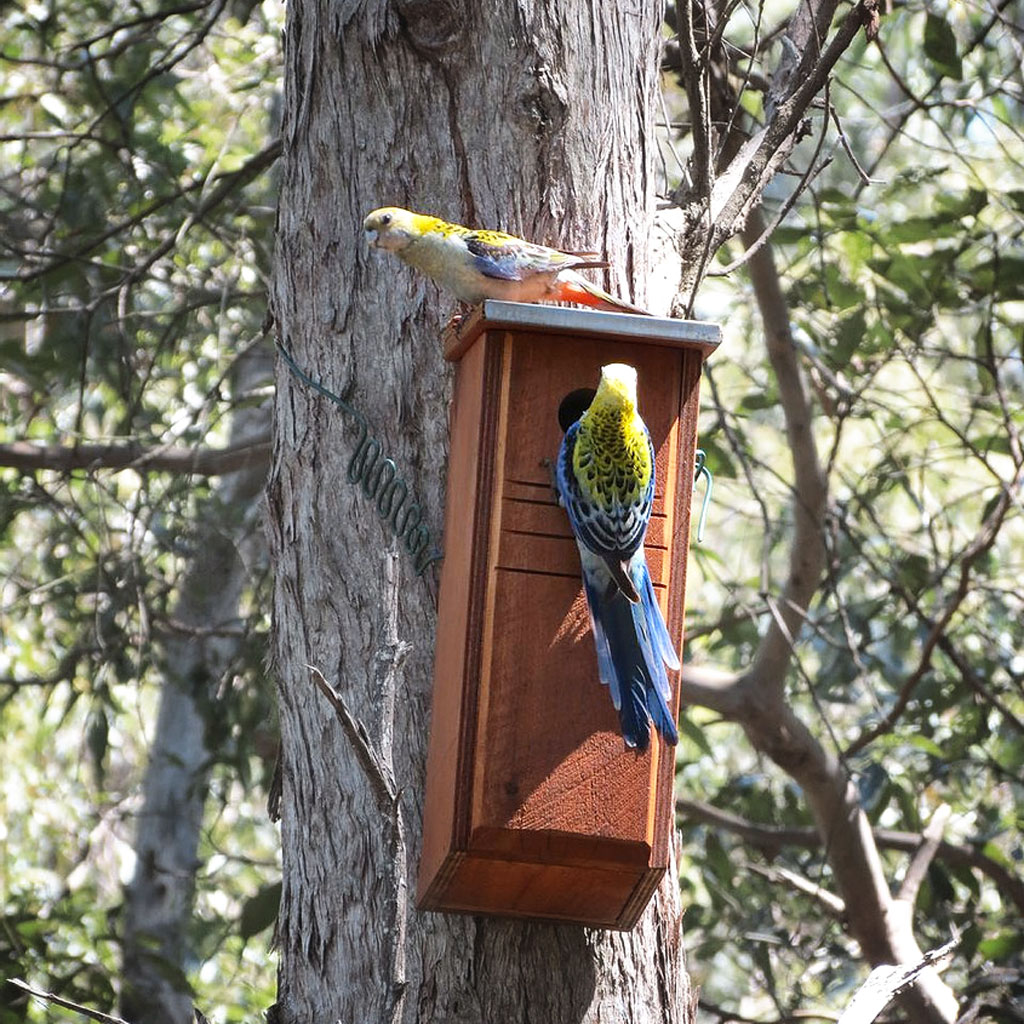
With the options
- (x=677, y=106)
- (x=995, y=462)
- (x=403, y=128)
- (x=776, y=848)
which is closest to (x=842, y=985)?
(x=776, y=848)

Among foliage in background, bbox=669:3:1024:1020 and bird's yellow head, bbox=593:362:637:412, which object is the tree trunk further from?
foliage in background, bbox=669:3:1024:1020

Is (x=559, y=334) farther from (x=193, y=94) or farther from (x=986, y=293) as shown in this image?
(x=193, y=94)

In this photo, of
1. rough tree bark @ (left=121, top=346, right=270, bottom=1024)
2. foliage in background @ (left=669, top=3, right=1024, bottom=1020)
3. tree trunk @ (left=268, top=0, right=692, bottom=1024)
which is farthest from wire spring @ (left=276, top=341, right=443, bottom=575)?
rough tree bark @ (left=121, top=346, right=270, bottom=1024)

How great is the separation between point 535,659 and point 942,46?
2811 millimetres

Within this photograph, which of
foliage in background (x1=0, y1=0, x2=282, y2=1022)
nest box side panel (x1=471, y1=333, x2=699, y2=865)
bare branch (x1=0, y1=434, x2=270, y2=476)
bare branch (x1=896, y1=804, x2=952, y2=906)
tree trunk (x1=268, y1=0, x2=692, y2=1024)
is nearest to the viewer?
nest box side panel (x1=471, y1=333, x2=699, y2=865)

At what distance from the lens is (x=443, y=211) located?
2746 mm

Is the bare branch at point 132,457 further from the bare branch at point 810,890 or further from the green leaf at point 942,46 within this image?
the green leaf at point 942,46

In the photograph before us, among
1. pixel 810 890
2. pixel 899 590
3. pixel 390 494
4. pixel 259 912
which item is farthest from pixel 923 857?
pixel 390 494

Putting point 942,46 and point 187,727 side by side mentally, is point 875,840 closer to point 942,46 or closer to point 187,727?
point 942,46

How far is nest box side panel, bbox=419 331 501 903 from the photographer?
233cm

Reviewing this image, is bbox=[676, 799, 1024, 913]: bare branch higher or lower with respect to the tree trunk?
lower

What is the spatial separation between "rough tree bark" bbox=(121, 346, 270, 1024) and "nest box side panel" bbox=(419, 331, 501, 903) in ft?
12.9

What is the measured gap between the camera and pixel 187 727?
303 inches

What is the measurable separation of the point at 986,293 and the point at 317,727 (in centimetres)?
331
